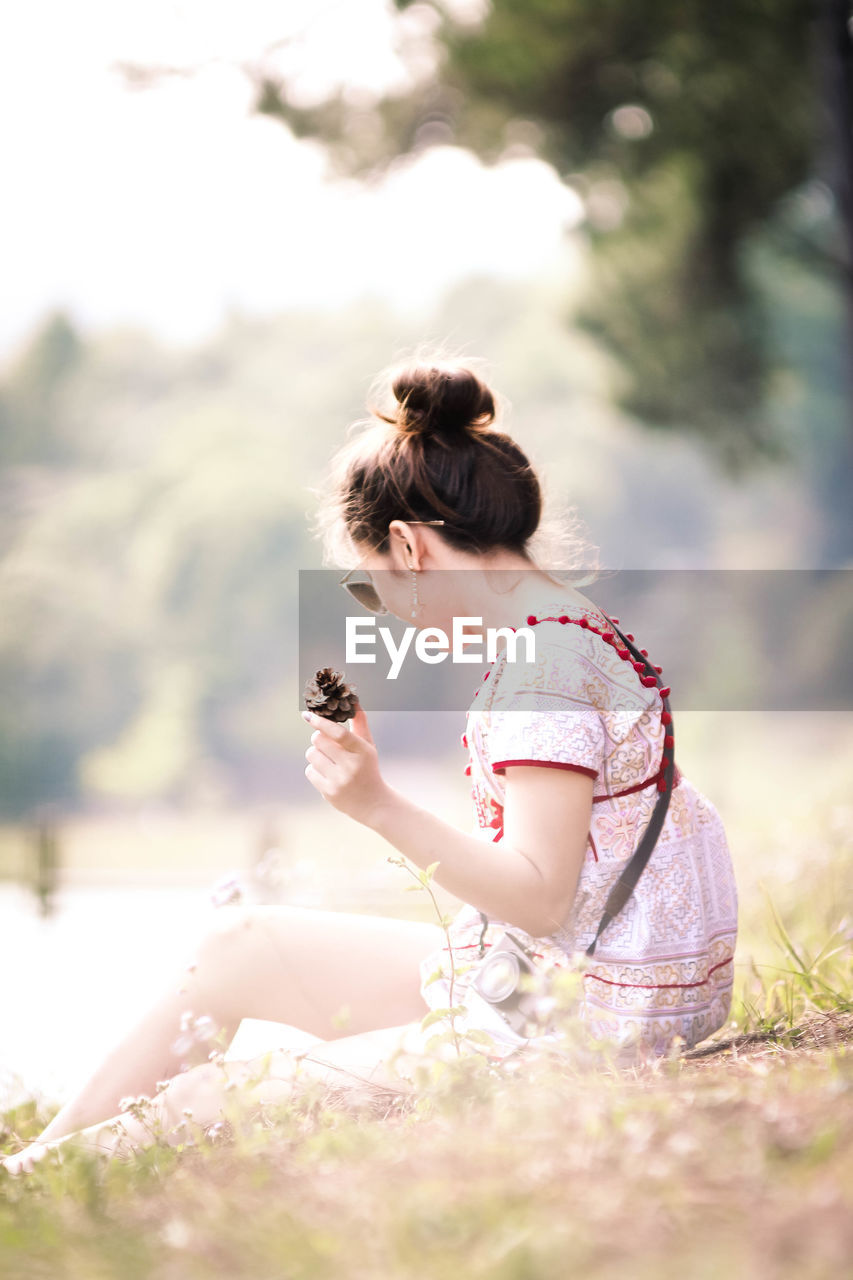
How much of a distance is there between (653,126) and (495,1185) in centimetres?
755

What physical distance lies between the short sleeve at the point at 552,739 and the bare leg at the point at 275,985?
466 millimetres

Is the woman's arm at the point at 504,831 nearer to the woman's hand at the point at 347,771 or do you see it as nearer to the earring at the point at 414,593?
the woman's hand at the point at 347,771

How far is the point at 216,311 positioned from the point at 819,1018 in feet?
88.5

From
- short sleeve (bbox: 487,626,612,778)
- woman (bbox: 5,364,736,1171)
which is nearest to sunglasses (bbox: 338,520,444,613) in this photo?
woman (bbox: 5,364,736,1171)

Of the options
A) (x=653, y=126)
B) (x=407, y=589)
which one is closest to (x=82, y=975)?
(x=407, y=589)

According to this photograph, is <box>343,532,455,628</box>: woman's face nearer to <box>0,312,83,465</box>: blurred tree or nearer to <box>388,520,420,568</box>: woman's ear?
<box>388,520,420,568</box>: woman's ear

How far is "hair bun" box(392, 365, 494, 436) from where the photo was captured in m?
1.94

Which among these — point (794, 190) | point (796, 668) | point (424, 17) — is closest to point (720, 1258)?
point (424, 17)

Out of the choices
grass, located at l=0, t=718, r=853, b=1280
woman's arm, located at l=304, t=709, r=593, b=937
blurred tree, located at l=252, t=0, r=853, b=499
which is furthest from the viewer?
blurred tree, located at l=252, t=0, r=853, b=499

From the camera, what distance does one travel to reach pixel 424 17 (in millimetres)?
6910

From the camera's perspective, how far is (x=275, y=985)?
190 cm

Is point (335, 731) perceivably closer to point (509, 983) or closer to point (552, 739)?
point (552, 739)

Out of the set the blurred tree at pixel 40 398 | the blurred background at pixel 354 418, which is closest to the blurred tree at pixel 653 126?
the blurred background at pixel 354 418

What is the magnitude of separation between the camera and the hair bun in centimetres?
82
